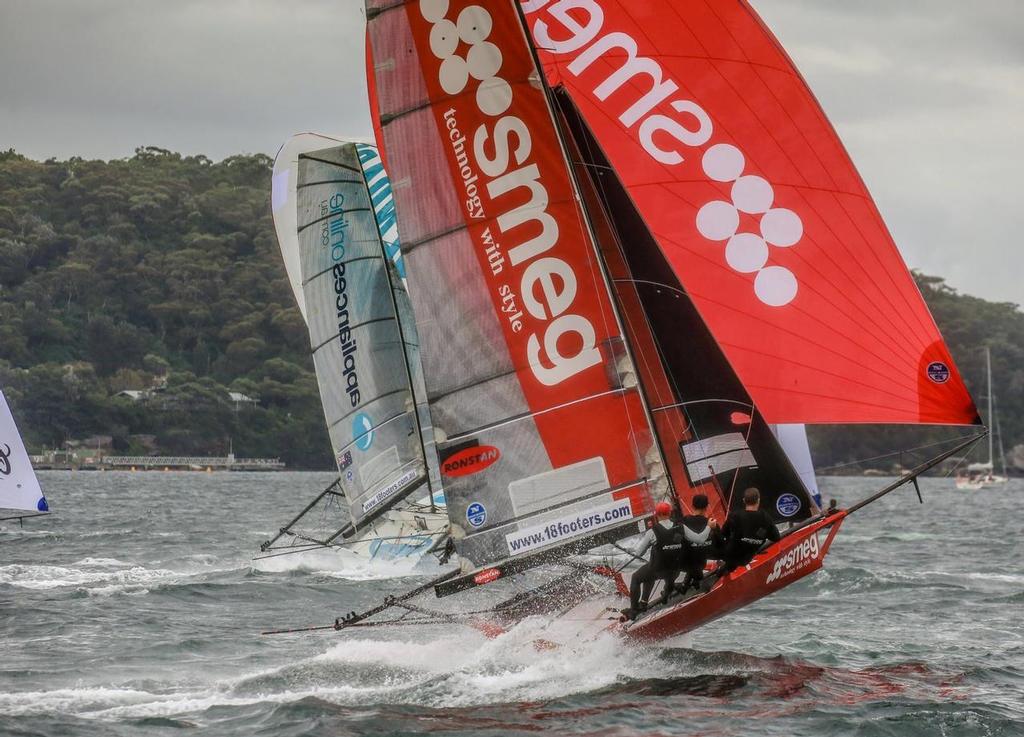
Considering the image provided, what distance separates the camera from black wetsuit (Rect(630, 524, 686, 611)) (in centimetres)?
1109

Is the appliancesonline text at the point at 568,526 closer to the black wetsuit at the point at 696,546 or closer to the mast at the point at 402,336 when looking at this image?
the black wetsuit at the point at 696,546

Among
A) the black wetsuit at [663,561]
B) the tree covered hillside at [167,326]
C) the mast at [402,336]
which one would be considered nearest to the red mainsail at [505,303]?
the black wetsuit at [663,561]

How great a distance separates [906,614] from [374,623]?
6.74 meters

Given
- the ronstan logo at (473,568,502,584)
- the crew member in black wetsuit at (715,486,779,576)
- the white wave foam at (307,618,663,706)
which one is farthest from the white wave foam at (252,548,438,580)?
the crew member in black wetsuit at (715,486,779,576)

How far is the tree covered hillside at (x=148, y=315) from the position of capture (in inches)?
3489

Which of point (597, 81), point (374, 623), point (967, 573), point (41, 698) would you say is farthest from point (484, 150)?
point (967, 573)

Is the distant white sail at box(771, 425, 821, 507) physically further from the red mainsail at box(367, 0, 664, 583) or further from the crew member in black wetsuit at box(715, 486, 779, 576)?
the red mainsail at box(367, 0, 664, 583)

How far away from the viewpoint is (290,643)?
14.0 metres

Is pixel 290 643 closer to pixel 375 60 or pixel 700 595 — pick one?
pixel 700 595

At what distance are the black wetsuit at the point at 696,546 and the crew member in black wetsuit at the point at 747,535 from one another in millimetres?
124

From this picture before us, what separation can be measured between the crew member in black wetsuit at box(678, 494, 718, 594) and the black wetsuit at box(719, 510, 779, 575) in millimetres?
125

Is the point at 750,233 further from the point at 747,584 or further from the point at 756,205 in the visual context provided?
the point at 747,584

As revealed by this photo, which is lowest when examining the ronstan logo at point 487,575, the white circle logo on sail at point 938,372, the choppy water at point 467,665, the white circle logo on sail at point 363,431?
the choppy water at point 467,665

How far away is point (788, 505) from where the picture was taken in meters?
11.8
